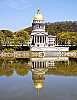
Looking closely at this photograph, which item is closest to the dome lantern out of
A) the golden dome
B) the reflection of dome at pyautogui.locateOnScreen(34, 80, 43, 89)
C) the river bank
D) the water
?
the golden dome

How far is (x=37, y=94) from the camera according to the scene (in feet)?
90.1

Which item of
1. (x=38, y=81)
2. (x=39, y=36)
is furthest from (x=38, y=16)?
(x=38, y=81)

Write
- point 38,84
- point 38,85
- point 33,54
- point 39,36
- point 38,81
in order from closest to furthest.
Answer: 1. point 38,85
2. point 38,84
3. point 38,81
4. point 33,54
5. point 39,36

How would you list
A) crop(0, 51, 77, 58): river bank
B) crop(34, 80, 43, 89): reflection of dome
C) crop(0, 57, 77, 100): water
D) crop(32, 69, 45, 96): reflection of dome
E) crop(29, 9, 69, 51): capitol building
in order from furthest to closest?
crop(29, 9, 69, 51): capitol building
crop(0, 51, 77, 58): river bank
crop(34, 80, 43, 89): reflection of dome
crop(32, 69, 45, 96): reflection of dome
crop(0, 57, 77, 100): water

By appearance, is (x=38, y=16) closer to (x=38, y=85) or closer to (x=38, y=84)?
(x=38, y=84)

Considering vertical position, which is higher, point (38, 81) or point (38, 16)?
point (38, 16)

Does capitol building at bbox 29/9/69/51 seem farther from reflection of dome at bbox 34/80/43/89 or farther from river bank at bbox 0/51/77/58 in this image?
reflection of dome at bbox 34/80/43/89

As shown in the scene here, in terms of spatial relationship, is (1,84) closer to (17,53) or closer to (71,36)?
(17,53)

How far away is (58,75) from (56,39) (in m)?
64.1

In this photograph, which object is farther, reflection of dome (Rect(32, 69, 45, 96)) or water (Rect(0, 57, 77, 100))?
reflection of dome (Rect(32, 69, 45, 96))

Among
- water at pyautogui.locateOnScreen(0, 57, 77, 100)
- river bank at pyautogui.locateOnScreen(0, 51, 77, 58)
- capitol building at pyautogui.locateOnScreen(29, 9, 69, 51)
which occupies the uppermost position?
capitol building at pyautogui.locateOnScreen(29, 9, 69, 51)

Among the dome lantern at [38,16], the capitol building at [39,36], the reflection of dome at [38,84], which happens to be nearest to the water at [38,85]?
the reflection of dome at [38,84]

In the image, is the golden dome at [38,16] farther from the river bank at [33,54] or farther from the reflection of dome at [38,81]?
the reflection of dome at [38,81]

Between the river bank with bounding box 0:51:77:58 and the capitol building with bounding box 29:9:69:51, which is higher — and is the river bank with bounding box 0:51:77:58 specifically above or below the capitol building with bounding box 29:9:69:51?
below
